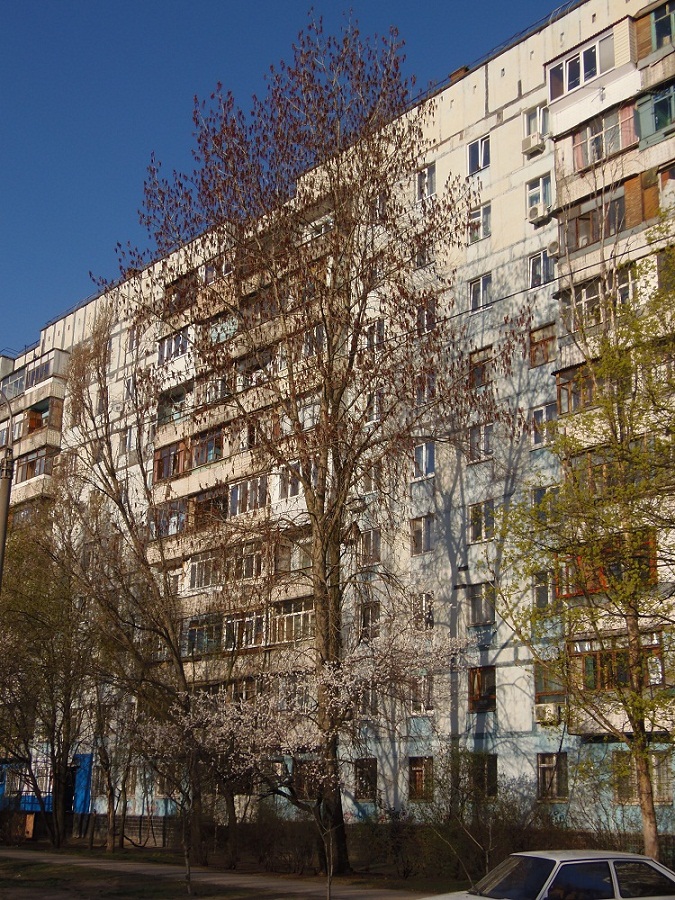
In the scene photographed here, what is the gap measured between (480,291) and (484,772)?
49.4 ft

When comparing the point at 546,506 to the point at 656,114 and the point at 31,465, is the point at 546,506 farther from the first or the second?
the point at 31,465

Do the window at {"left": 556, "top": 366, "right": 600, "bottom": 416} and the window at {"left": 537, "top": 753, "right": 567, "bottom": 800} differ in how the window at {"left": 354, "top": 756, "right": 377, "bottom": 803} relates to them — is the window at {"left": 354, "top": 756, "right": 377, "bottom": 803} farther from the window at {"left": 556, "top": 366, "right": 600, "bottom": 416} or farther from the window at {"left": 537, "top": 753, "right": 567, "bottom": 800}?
the window at {"left": 556, "top": 366, "right": 600, "bottom": 416}

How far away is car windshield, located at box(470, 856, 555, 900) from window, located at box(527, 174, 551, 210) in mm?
23298

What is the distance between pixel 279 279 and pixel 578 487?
1011 cm

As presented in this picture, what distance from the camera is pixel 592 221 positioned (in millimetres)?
27766

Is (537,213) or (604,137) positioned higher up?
(604,137)

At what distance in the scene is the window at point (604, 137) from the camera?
90.4 feet

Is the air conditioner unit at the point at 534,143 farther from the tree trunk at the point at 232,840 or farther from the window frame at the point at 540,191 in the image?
the tree trunk at the point at 232,840

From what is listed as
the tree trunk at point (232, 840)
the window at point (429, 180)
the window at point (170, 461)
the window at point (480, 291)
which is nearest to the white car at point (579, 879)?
the tree trunk at point (232, 840)

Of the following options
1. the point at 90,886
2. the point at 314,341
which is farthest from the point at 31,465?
the point at 90,886

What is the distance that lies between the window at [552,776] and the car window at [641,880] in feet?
51.0

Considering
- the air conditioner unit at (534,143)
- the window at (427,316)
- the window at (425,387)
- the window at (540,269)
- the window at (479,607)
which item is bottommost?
the window at (479,607)

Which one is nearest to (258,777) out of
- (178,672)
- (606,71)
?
(178,672)

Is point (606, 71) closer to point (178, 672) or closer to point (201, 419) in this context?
point (201, 419)
